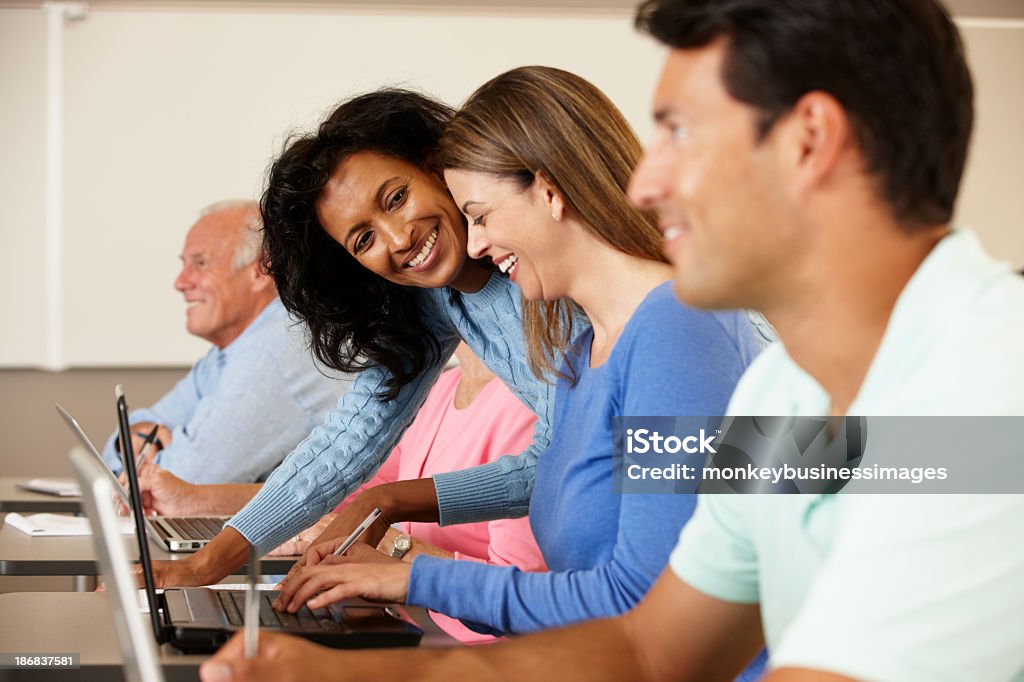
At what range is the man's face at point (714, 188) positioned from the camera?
83 cm

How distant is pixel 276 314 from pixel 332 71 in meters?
1.52

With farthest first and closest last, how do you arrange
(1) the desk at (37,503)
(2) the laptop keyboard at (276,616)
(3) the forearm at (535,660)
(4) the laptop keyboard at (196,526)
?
(1) the desk at (37,503) < (4) the laptop keyboard at (196,526) < (2) the laptop keyboard at (276,616) < (3) the forearm at (535,660)

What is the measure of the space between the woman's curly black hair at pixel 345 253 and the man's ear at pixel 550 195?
19.5 inches

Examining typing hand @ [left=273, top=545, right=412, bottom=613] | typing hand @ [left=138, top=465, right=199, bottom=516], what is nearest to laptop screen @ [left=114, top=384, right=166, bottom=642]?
typing hand @ [left=273, top=545, right=412, bottom=613]

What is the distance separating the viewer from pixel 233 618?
135cm

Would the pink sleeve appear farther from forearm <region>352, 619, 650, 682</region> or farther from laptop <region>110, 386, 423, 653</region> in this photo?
forearm <region>352, 619, 650, 682</region>

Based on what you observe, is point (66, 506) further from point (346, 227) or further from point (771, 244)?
point (771, 244)

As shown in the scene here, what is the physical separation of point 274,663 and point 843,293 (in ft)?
1.77

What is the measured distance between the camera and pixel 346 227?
1.87m

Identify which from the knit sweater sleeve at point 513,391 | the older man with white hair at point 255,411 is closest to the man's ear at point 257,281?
the older man with white hair at point 255,411

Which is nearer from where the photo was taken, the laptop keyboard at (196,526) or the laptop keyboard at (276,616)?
the laptop keyboard at (276,616)

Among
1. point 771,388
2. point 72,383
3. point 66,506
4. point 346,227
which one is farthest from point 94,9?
point 771,388

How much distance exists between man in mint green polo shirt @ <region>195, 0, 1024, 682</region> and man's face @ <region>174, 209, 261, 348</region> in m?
2.45

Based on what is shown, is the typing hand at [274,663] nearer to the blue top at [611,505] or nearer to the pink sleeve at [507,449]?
the blue top at [611,505]
